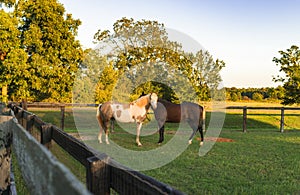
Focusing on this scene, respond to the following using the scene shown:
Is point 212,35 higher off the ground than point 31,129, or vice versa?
point 212,35

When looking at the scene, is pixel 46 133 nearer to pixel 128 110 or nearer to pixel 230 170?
pixel 230 170

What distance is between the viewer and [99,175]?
1.81m

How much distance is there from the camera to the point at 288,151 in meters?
9.68

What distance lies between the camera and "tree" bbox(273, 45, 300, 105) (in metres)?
21.3

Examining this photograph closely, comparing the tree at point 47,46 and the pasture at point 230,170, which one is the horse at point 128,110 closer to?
the pasture at point 230,170

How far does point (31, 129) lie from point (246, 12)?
22.0 m

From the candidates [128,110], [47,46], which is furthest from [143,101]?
[47,46]

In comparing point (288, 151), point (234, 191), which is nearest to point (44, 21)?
point (288, 151)

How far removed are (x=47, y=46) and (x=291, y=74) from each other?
17.3 meters

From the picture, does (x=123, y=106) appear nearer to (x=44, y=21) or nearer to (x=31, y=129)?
(x=31, y=129)

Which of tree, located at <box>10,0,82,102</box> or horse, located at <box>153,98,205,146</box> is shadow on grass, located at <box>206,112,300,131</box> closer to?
horse, located at <box>153,98,205,146</box>

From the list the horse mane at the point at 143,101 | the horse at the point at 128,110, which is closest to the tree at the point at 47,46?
the horse at the point at 128,110

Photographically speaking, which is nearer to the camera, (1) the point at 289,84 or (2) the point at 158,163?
(2) the point at 158,163

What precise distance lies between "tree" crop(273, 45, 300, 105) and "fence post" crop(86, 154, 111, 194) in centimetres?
2172
